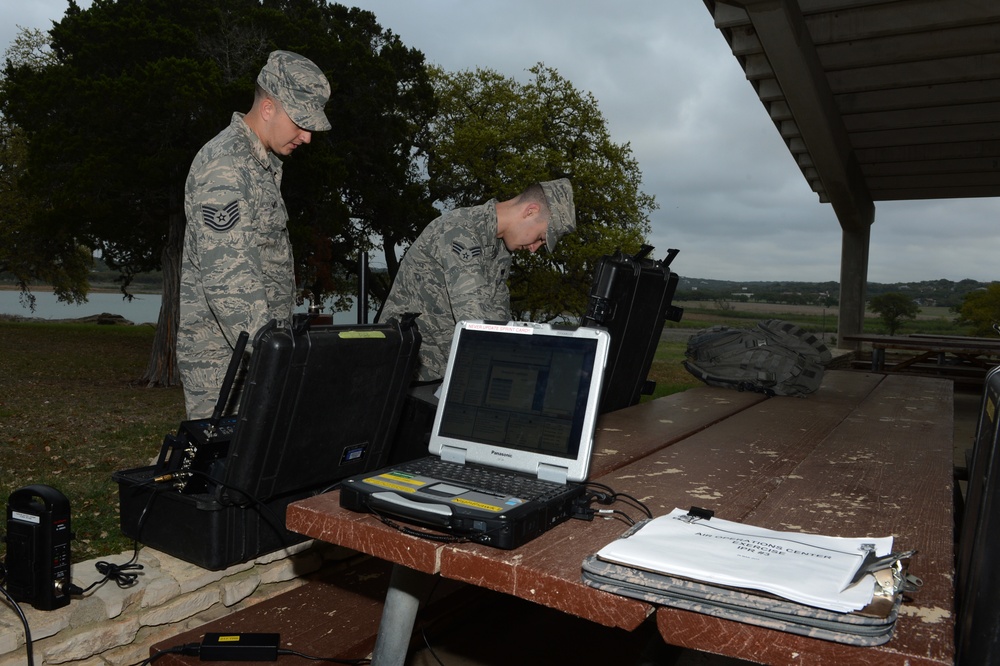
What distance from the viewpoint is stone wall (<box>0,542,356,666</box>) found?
1.79 m

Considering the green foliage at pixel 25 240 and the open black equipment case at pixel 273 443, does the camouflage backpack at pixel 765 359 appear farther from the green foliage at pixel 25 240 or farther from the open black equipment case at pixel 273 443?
the green foliage at pixel 25 240

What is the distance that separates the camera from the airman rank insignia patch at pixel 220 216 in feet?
7.94

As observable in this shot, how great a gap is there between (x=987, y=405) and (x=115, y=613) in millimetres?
1890

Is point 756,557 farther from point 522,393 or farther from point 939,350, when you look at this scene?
point 939,350

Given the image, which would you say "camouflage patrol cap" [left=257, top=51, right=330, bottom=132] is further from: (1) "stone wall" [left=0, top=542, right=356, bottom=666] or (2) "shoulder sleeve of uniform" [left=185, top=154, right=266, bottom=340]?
(1) "stone wall" [left=0, top=542, right=356, bottom=666]

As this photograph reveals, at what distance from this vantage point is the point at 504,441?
62.2 inches

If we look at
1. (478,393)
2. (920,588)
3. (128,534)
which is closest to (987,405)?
(920,588)

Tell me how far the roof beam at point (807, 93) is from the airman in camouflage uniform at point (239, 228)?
3.66m

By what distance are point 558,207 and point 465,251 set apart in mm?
473

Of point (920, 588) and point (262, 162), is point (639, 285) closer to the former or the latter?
point (262, 162)

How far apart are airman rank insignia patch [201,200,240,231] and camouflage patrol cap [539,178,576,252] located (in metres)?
1.20

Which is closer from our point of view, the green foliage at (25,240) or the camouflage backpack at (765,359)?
the camouflage backpack at (765,359)

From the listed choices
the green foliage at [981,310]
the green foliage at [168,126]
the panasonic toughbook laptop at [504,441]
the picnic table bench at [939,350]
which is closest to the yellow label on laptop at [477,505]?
the panasonic toughbook laptop at [504,441]

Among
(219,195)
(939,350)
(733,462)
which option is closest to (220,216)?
(219,195)
